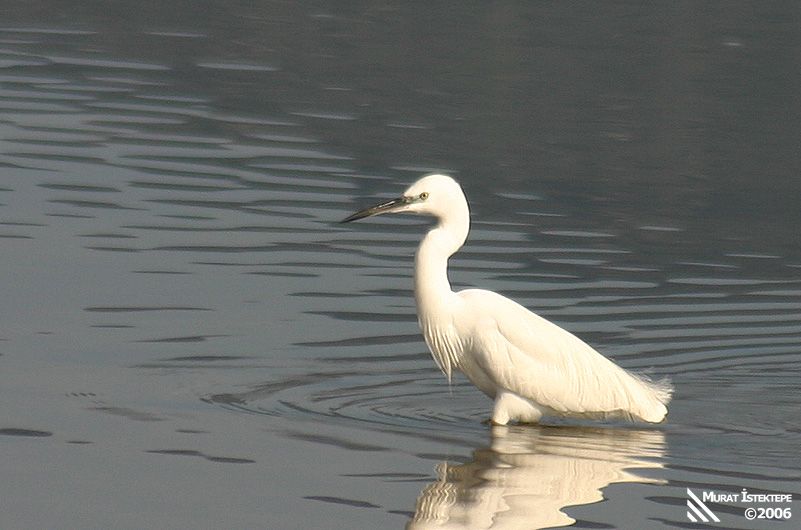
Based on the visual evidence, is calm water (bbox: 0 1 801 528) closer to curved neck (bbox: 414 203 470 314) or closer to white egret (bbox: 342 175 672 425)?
white egret (bbox: 342 175 672 425)

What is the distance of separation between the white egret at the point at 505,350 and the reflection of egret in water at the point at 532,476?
159mm

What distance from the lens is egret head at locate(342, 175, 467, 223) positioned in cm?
1212

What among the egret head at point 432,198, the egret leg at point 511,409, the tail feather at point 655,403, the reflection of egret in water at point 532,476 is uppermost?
the egret head at point 432,198

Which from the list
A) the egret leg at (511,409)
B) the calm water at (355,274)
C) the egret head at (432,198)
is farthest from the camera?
the egret head at (432,198)

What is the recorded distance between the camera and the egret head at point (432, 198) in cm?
1212

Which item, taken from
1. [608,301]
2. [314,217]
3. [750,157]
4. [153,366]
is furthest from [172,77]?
[153,366]

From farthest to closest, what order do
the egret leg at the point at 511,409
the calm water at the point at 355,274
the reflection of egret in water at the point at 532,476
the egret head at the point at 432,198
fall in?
the egret head at the point at 432,198, the egret leg at the point at 511,409, the calm water at the point at 355,274, the reflection of egret in water at the point at 532,476

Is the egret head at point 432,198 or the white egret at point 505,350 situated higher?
the egret head at point 432,198

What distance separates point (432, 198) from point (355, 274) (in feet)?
11.2

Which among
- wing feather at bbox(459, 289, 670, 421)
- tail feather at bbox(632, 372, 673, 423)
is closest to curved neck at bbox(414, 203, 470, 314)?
wing feather at bbox(459, 289, 670, 421)

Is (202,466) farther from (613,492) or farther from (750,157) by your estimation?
(750,157)

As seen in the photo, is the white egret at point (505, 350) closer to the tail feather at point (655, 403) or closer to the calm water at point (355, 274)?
the tail feather at point (655, 403)

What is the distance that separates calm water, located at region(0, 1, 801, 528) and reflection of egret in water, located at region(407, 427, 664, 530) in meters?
0.03

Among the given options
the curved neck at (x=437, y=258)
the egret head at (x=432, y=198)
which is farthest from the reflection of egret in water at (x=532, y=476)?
the egret head at (x=432, y=198)
